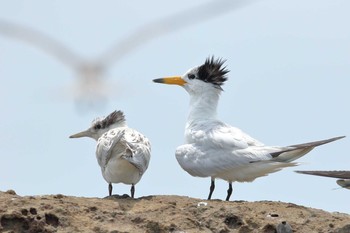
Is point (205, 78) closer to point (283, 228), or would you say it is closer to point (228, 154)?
point (228, 154)

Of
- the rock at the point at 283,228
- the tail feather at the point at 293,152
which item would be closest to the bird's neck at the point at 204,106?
the tail feather at the point at 293,152

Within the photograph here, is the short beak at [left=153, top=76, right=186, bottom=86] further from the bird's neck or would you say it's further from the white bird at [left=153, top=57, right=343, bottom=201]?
the white bird at [left=153, top=57, right=343, bottom=201]

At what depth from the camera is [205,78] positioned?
13594 millimetres

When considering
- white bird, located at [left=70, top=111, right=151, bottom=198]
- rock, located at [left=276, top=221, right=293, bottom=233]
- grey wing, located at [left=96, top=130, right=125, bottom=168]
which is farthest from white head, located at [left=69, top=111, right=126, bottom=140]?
rock, located at [left=276, top=221, right=293, bottom=233]

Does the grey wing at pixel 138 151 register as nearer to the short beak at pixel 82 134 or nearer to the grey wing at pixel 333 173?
the grey wing at pixel 333 173

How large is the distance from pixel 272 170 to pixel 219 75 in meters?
1.85

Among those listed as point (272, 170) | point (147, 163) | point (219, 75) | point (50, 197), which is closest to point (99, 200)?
point (50, 197)

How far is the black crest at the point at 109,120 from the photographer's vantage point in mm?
13484

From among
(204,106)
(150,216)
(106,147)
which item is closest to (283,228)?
(150,216)

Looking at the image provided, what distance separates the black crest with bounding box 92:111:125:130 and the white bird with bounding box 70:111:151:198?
111 centimetres

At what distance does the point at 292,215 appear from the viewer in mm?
10406

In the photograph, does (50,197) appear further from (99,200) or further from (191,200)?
(191,200)

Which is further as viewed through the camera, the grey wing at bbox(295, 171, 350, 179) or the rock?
the grey wing at bbox(295, 171, 350, 179)

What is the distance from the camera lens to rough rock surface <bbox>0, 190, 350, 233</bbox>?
9.69 m
